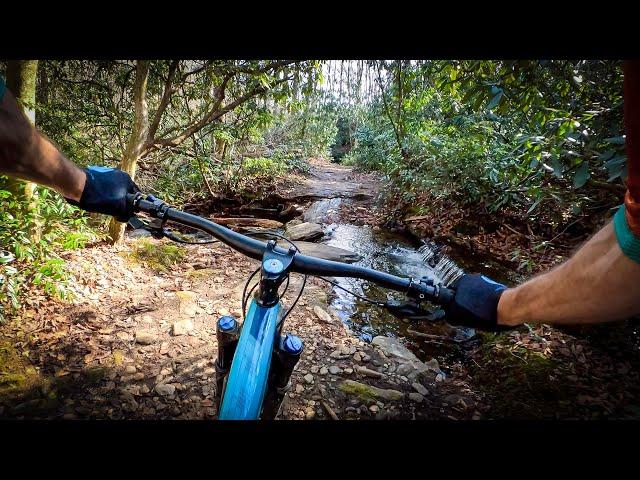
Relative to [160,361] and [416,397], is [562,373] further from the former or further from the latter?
[160,361]

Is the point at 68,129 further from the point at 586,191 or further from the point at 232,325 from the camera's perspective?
the point at 586,191

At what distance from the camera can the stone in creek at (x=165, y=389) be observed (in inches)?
106

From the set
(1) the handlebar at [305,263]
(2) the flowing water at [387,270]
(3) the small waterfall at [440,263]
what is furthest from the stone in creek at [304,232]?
(1) the handlebar at [305,263]

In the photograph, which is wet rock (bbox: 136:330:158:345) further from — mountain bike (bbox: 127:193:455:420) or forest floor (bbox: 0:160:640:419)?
mountain bike (bbox: 127:193:455:420)

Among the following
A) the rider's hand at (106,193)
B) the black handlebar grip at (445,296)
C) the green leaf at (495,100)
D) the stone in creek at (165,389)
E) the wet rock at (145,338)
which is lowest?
the stone in creek at (165,389)

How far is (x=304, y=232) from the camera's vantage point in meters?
7.63

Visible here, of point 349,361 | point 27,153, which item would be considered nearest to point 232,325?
point 27,153

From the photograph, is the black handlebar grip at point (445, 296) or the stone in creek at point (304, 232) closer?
the black handlebar grip at point (445, 296)

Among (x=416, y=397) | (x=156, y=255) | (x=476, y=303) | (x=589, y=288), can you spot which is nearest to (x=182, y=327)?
(x=156, y=255)

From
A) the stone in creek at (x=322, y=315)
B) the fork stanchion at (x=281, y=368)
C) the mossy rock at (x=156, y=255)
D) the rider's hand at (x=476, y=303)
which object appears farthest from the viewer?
the mossy rock at (x=156, y=255)

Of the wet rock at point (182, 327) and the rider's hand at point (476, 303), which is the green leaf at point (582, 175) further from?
the wet rock at point (182, 327)

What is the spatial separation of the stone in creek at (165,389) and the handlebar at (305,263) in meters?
1.92

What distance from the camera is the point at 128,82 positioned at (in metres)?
5.59

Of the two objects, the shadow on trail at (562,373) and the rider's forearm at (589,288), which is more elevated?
the rider's forearm at (589,288)
